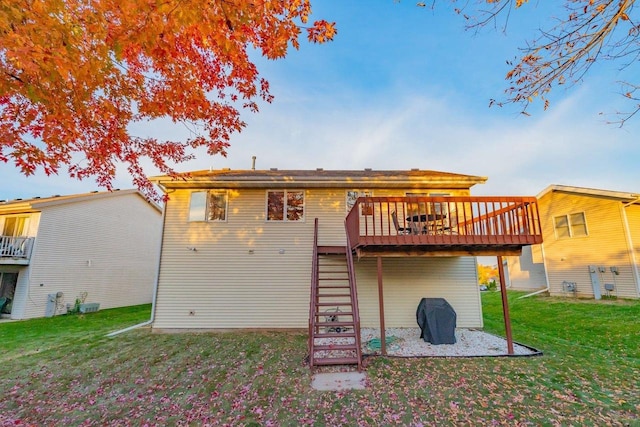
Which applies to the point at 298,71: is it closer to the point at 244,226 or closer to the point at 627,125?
the point at 244,226

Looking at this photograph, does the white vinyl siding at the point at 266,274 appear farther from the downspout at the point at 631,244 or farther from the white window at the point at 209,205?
the downspout at the point at 631,244

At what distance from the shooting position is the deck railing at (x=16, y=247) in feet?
39.9

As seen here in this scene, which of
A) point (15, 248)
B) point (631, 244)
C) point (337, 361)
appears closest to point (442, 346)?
point (337, 361)

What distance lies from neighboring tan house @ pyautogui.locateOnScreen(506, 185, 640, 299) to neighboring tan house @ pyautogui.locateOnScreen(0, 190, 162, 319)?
19.5 metres

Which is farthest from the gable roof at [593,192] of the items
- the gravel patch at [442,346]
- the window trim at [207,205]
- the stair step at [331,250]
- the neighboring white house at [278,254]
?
the window trim at [207,205]

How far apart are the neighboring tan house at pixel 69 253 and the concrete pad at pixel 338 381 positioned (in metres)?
12.4

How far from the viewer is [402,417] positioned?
380 cm

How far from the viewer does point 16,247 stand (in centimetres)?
1238

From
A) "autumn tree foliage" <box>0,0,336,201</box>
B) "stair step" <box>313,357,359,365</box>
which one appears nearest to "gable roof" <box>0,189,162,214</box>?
"autumn tree foliage" <box>0,0,336,201</box>

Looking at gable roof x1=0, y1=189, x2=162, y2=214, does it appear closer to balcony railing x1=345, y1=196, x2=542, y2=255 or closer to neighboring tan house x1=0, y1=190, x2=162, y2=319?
neighboring tan house x1=0, y1=190, x2=162, y2=319

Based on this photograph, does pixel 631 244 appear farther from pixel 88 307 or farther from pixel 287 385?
pixel 88 307

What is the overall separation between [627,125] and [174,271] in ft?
33.2

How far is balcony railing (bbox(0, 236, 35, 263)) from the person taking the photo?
12.2 m

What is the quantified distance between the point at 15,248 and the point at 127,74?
1215 centimetres
